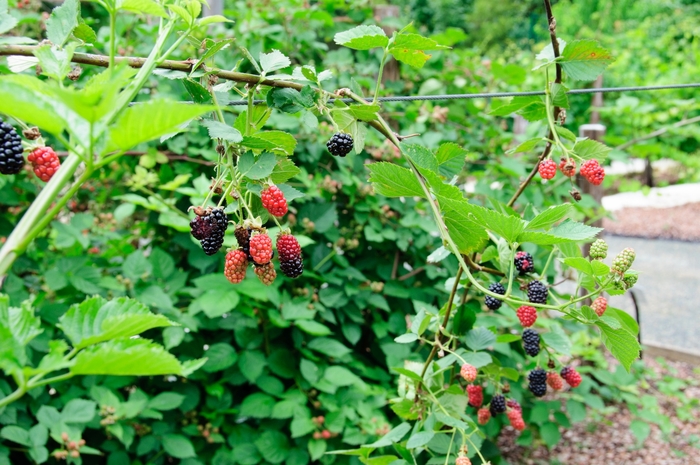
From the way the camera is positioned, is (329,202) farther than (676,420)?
No

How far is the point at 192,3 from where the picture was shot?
67 cm

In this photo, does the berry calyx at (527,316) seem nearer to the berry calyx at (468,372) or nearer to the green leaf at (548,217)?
the berry calyx at (468,372)

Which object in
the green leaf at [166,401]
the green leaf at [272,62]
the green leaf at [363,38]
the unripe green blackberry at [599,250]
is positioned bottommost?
the green leaf at [166,401]

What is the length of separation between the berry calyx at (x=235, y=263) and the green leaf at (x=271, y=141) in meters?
0.13

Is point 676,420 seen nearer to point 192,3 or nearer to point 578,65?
point 578,65

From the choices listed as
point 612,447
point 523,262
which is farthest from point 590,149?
point 612,447

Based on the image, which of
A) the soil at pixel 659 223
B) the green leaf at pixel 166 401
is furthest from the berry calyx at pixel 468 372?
the soil at pixel 659 223

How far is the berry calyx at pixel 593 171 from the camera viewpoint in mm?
1016

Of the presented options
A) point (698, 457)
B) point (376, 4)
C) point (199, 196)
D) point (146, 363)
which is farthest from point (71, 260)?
point (698, 457)

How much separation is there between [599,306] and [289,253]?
1.51ft

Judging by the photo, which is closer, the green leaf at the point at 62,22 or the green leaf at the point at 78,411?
the green leaf at the point at 62,22

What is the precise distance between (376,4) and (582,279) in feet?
6.56

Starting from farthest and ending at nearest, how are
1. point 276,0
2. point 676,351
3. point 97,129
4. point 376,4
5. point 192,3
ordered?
point 676,351
point 376,4
point 276,0
point 192,3
point 97,129

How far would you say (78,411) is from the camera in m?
1.53
